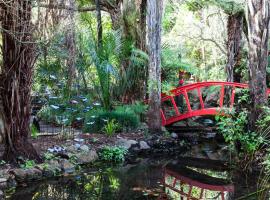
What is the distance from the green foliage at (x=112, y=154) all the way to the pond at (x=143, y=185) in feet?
1.13

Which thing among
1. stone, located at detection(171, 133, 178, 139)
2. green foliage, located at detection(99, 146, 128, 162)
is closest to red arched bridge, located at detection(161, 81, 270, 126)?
stone, located at detection(171, 133, 178, 139)

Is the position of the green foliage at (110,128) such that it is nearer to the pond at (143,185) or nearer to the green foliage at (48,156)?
the pond at (143,185)

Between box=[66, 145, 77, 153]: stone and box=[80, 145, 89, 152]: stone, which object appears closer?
box=[66, 145, 77, 153]: stone

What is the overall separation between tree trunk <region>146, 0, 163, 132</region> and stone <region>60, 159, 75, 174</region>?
2.64 meters

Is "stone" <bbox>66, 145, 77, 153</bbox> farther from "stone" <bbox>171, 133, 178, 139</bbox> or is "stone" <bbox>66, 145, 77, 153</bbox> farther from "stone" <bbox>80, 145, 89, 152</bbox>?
"stone" <bbox>171, 133, 178, 139</bbox>

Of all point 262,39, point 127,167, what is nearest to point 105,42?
point 127,167

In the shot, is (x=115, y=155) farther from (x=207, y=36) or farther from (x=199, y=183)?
(x=207, y=36)

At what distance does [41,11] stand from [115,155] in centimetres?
329

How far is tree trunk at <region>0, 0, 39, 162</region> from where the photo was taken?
5.42 metres

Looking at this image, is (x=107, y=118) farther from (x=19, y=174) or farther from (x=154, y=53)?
(x=19, y=174)

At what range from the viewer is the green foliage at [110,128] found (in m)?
8.41

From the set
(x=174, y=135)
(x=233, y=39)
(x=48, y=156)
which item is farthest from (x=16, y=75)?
(x=233, y=39)

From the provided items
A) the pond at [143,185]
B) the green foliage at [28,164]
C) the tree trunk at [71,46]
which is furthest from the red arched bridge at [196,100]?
the green foliage at [28,164]

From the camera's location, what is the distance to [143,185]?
6.05m
